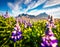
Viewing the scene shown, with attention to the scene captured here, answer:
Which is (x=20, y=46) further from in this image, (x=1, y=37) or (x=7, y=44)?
(x=1, y=37)

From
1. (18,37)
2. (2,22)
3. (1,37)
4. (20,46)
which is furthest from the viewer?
(2,22)

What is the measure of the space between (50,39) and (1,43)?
3066 mm

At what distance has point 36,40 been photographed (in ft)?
18.7

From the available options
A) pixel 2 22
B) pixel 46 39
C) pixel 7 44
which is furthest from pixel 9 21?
pixel 46 39

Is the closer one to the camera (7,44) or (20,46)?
(20,46)

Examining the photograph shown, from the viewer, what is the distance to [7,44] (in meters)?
6.17

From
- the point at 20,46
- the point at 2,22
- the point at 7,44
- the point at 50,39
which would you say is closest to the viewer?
the point at 50,39

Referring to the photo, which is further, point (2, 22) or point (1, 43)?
point (2, 22)

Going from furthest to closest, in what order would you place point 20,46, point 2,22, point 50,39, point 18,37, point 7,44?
point 2,22
point 7,44
point 20,46
point 18,37
point 50,39

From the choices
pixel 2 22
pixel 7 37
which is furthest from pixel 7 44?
pixel 2 22

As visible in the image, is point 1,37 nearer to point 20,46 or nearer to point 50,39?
point 20,46

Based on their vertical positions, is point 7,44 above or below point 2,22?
below

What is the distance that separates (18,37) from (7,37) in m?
1.15

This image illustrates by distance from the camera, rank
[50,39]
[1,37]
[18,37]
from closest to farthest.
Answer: [50,39], [18,37], [1,37]
